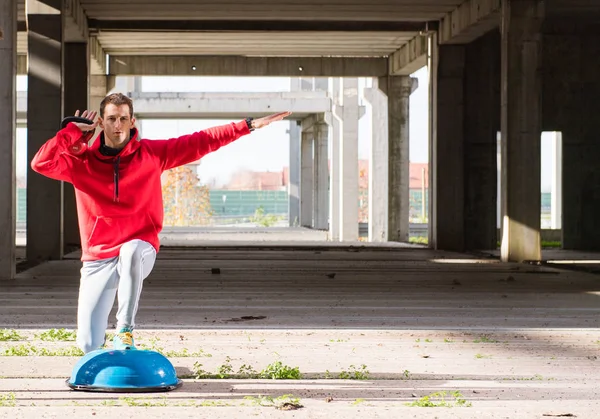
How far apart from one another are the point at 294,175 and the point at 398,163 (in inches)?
941

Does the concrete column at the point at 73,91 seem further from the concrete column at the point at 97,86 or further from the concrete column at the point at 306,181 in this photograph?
the concrete column at the point at 306,181

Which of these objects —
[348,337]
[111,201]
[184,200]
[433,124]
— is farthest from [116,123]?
[184,200]

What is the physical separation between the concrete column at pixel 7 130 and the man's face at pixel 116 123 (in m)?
8.32

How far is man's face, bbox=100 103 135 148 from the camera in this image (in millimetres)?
5688

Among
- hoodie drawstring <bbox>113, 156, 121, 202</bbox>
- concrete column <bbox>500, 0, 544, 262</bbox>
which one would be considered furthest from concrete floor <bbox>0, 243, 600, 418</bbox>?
concrete column <bbox>500, 0, 544, 262</bbox>

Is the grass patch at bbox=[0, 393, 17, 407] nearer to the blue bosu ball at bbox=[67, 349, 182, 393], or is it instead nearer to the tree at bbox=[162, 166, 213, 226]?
the blue bosu ball at bbox=[67, 349, 182, 393]

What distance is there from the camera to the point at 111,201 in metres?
5.76

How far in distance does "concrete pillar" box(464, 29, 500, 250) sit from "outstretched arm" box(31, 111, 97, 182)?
19.2 m

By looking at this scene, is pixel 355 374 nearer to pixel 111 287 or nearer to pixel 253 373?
pixel 253 373

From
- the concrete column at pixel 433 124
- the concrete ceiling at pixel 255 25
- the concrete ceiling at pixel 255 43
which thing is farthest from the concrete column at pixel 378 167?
the concrete column at pixel 433 124

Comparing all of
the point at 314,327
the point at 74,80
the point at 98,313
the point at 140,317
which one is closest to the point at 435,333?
the point at 314,327

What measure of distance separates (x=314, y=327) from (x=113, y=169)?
150 inches

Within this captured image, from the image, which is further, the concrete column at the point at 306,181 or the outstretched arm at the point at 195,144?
the concrete column at the point at 306,181

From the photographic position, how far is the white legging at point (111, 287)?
5.60m
